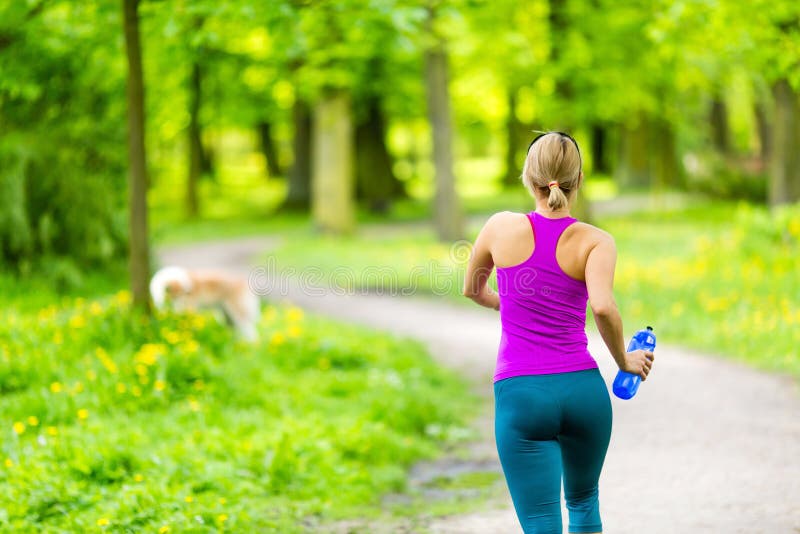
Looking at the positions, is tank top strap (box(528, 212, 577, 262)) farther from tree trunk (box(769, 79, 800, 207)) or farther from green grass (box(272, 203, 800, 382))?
tree trunk (box(769, 79, 800, 207))

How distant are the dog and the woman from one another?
6.07 m

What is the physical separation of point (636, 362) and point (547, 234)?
59cm

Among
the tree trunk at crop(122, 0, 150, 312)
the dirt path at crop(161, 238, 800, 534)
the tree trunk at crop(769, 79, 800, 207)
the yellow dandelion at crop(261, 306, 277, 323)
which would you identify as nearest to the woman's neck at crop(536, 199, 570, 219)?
the dirt path at crop(161, 238, 800, 534)

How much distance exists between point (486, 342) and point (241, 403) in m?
4.70

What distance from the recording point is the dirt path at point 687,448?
5.36 meters

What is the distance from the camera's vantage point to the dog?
30.1 feet

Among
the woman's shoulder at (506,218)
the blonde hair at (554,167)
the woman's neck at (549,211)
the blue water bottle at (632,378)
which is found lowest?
the blue water bottle at (632,378)

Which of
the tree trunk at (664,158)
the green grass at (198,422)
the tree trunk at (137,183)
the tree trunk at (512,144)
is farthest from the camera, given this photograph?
the tree trunk at (512,144)

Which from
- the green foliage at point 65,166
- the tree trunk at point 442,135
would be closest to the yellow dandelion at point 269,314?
the green foliage at point 65,166

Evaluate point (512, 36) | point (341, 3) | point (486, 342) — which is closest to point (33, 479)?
point (341, 3)

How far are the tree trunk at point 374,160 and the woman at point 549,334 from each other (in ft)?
92.0

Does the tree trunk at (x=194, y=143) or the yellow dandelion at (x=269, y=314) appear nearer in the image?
the yellow dandelion at (x=269, y=314)

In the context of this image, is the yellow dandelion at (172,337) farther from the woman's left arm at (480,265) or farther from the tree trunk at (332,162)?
the tree trunk at (332,162)

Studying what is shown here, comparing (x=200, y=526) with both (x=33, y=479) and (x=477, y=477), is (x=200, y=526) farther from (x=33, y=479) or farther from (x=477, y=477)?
(x=477, y=477)
